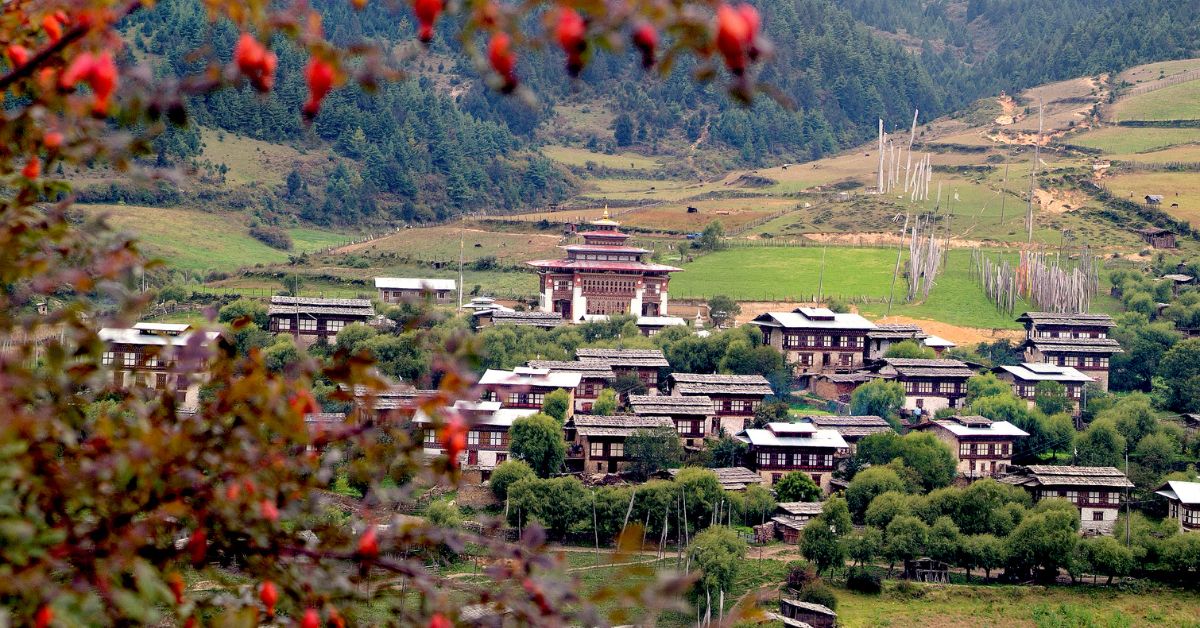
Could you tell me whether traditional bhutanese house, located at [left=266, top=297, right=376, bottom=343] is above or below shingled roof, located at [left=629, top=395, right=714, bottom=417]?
above

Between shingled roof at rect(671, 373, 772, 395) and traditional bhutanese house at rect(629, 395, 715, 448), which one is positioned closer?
traditional bhutanese house at rect(629, 395, 715, 448)

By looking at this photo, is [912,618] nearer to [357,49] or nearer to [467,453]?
[467,453]

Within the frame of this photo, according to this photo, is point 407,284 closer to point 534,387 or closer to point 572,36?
point 534,387

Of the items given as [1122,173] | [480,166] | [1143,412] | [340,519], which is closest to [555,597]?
[340,519]

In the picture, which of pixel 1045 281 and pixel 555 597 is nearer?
pixel 555 597

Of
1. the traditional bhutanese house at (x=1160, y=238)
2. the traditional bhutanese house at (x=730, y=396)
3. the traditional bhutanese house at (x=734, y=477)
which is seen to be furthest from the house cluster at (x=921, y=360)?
the traditional bhutanese house at (x=1160, y=238)

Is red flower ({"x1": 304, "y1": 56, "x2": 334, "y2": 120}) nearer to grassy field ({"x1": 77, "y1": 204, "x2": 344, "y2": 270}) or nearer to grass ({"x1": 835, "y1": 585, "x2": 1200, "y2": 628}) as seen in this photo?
grass ({"x1": 835, "y1": 585, "x2": 1200, "y2": 628})

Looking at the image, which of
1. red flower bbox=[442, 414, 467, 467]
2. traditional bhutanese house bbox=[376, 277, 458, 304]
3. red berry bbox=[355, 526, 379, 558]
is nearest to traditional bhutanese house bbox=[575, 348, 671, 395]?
traditional bhutanese house bbox=[376, 277, 458, 304]
